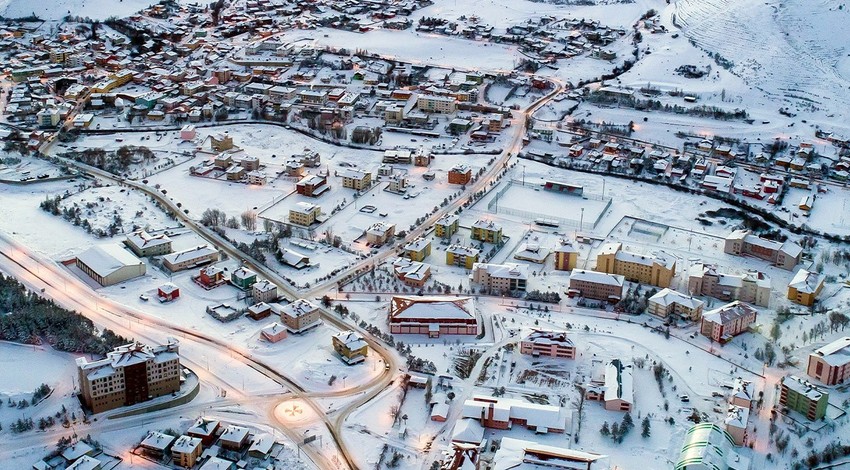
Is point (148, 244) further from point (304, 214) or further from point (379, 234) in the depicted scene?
point (379, 234)

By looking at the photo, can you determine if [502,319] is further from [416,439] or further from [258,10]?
[258,10]

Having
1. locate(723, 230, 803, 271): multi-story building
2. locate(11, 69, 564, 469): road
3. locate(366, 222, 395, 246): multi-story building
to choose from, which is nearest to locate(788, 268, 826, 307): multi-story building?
locate(723, 230, 803, 271): multi-story building

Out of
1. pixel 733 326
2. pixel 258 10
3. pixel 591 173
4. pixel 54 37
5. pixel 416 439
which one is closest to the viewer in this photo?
pixel 416 439

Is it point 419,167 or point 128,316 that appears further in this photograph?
point 419,167

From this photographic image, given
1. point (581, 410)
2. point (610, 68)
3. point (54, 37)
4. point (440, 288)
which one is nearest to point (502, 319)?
point (440, 288)

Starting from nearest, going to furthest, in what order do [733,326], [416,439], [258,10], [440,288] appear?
[416,439] → [733,326] → [440,288] → [258,10]

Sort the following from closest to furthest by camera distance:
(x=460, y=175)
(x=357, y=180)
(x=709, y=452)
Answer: (x=709, y=452)
(x=357, y=180)
(x=460, y=175)

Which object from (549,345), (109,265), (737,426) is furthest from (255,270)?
(737,426)
